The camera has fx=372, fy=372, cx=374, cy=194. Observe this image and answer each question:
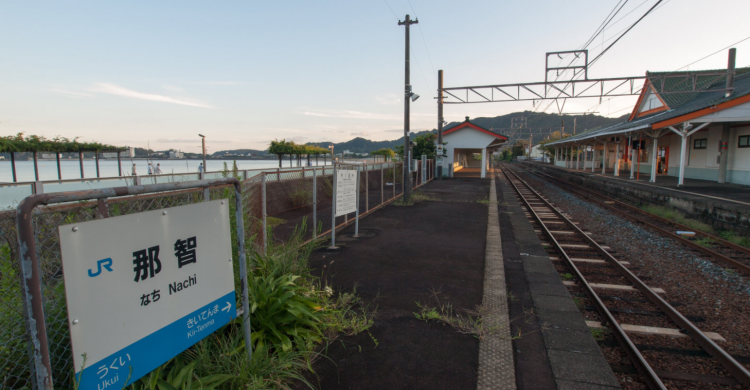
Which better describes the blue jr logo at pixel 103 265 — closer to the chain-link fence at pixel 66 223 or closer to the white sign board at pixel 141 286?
the white sign board at pixel 141 286

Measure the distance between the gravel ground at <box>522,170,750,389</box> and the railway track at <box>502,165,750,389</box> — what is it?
0.04 metres

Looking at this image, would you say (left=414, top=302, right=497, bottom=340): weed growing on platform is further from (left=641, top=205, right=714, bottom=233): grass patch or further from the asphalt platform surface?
(left=641, top=205, right=714, bottom=233): grass patch

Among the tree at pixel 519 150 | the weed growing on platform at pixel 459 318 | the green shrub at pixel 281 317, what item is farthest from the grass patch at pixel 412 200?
the tree at pixel 519 150

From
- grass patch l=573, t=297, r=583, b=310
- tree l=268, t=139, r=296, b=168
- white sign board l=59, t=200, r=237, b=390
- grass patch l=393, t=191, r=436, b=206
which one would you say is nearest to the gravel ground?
grass patch l=573, t=297, r=583, b=310

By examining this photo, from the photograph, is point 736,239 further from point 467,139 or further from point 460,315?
point 467,139

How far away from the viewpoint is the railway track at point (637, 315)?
3480 millimetres

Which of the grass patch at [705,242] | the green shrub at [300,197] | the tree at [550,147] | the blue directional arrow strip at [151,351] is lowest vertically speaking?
the grass patch at [705,242]

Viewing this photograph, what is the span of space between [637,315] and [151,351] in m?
5.55

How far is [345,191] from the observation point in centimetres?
760

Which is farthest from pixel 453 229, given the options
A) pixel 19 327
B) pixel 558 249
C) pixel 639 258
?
pixel 19 327

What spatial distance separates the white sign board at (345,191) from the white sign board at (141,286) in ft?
15.1

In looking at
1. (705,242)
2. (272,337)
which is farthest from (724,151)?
(272,337)

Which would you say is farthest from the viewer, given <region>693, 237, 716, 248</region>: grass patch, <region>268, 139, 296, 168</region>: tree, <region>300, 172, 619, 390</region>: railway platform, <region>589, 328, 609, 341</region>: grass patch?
<region>268, 139, 296, 168</region>: tree

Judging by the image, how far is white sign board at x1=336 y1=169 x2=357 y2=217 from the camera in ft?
23.9
